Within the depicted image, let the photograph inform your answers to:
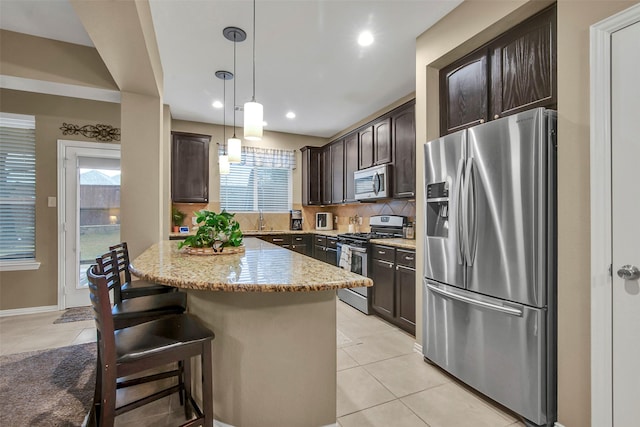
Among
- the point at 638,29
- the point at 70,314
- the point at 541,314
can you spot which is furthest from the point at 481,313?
the point at 70,314

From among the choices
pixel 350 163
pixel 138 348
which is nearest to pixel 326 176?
pixel 350 163

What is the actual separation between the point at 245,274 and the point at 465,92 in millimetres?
2275

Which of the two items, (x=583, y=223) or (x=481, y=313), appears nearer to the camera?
(x=583, y=223)

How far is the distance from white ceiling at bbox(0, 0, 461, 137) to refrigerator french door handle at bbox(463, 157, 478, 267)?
1.39 m

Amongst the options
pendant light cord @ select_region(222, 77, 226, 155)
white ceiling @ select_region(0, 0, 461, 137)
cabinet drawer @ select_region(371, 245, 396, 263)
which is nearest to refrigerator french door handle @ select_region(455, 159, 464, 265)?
cabinet drawer @ select_region(371, 245, 396, 263)

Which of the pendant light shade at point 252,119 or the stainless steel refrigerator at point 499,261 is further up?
the pendant light shade at point 252,119

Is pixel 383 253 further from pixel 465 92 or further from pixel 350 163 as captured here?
pixel 350 163

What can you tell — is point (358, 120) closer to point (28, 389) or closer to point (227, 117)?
point (227, 117)

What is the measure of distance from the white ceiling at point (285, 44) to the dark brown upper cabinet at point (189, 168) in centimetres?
72

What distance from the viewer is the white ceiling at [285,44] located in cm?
240

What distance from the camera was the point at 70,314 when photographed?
12.3 feet

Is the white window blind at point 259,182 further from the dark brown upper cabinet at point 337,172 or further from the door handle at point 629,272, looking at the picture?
the door handle at point 629,272

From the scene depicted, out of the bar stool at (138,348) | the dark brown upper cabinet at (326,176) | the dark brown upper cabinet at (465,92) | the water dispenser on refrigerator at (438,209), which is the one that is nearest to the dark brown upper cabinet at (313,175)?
the dark brown upper cabinet at (326,176)

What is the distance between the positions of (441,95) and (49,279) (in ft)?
16.4
